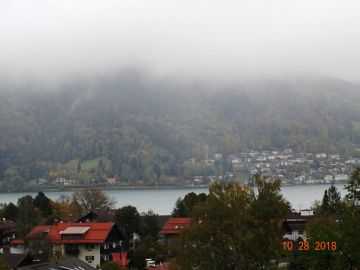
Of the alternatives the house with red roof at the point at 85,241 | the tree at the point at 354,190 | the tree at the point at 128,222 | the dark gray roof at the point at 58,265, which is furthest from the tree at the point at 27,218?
the tree at the point at 354,190

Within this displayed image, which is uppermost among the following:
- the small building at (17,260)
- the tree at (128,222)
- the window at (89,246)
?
the tree at (128,222)

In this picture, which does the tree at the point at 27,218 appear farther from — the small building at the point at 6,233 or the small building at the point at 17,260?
the small building at the point at 17,260

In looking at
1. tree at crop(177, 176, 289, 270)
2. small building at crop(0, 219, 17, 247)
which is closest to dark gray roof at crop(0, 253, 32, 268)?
small building at crop(0, 219, 17, 247)

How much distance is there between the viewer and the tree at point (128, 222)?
55500mm

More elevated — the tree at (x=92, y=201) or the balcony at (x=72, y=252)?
the tree at (x=92, y=201)

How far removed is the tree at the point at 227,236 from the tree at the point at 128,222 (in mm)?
36905

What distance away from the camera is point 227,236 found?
17578mm

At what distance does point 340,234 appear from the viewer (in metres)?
17.5

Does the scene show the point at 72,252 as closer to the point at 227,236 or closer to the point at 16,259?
the point at 16,259

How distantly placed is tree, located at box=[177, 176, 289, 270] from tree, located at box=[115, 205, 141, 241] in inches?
1453

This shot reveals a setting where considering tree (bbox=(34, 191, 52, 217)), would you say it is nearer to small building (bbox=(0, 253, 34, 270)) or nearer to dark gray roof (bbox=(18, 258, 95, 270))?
small building (bbox=(0, 253, 34, 270))

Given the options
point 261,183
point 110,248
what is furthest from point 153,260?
point 261,183

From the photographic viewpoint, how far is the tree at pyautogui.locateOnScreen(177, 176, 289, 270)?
696 inches

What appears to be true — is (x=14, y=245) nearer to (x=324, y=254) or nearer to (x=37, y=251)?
(x=37, y=251)
